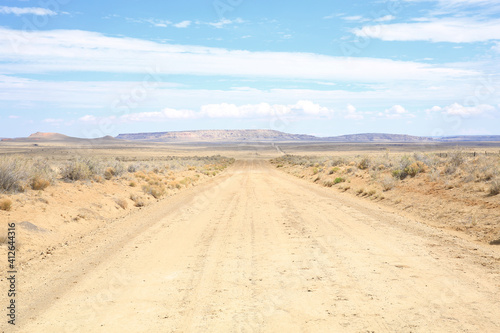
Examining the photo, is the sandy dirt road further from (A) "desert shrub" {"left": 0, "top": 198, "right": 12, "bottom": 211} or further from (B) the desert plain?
(A) "desert shrub" {"left": 0, "top": 198, "right": 12, "bottom": 211}

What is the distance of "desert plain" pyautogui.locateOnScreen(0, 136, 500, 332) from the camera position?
5.53 m

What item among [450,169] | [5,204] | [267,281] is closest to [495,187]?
[450,169]

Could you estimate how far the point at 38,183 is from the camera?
48.4 feet

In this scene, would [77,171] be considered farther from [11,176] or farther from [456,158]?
[456,158]

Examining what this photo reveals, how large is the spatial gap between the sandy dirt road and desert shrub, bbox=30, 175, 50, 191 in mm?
4376

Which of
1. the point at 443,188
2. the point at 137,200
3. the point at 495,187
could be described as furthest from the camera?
the point at 137,200

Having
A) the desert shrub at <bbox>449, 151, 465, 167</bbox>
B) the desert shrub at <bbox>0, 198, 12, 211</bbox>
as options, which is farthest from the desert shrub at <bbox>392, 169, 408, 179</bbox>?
the desert shrub at <bbox>0, 198, 12, 211</bbox>

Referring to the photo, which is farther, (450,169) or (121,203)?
(450,169)

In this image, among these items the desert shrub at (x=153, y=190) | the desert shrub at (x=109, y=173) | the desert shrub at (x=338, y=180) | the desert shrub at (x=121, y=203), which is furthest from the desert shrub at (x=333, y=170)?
the desert shrub at (x=121, y=203)

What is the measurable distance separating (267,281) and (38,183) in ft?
37.7

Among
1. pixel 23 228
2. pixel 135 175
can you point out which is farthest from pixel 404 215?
pixel 135 175

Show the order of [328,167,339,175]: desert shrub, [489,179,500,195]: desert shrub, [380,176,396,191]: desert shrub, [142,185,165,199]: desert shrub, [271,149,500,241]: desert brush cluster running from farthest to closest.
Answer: [328,167,339,175]: desert shrub, [142,185,165,199]: desert shrub, [380,176,396,191]: desert shrub, [489,179,500,195]: desert shrub, [271,149,500,241]: desert brush cluster

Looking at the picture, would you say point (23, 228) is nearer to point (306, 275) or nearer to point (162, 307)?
point (162, 307)

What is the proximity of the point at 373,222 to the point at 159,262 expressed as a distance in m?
7.45
